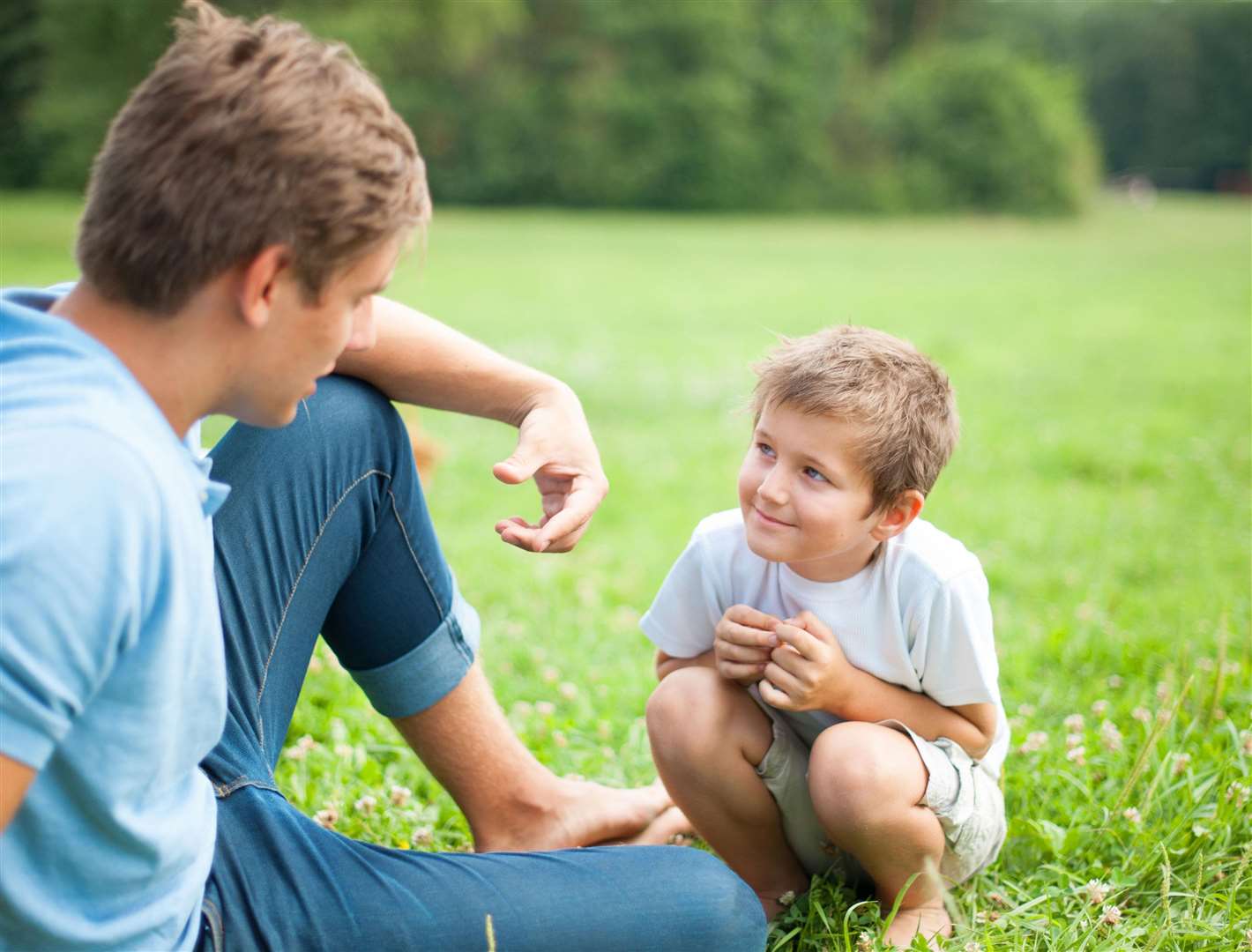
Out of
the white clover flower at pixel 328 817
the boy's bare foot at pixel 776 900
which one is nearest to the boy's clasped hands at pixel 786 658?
the boy's bare foot at pixel 776 900

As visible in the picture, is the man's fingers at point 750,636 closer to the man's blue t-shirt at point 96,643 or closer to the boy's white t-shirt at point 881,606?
the boy's white t-shirt at point 881,606

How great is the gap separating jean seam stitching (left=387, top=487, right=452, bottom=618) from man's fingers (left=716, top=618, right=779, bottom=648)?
0.47 metres

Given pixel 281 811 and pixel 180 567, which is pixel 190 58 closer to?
pixel 180 567

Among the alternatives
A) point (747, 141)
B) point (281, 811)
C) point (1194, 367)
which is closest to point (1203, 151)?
point (747, 141)

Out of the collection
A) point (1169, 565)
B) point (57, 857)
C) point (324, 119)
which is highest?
point (324, 119)

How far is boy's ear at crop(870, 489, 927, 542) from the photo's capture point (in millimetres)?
2086

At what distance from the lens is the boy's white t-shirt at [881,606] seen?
6.70 ft

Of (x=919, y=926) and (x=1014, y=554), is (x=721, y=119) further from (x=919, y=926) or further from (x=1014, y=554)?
(x=919, y=926)

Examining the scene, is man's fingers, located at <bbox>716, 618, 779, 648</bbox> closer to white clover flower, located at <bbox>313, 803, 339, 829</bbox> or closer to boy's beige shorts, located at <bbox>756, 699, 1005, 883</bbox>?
boy's beige shorts, located at <bbox>756, 699, 1005, 883</bbox>

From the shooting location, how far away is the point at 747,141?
108 ft

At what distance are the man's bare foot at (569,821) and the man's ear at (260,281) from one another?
1288mm

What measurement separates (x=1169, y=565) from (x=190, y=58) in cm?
408

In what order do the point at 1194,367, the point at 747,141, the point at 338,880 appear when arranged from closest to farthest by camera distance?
1. the point at 338,880
2. the point at 1194,367
3. the point at 747,141

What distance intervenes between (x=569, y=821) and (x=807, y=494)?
0.79 metres
